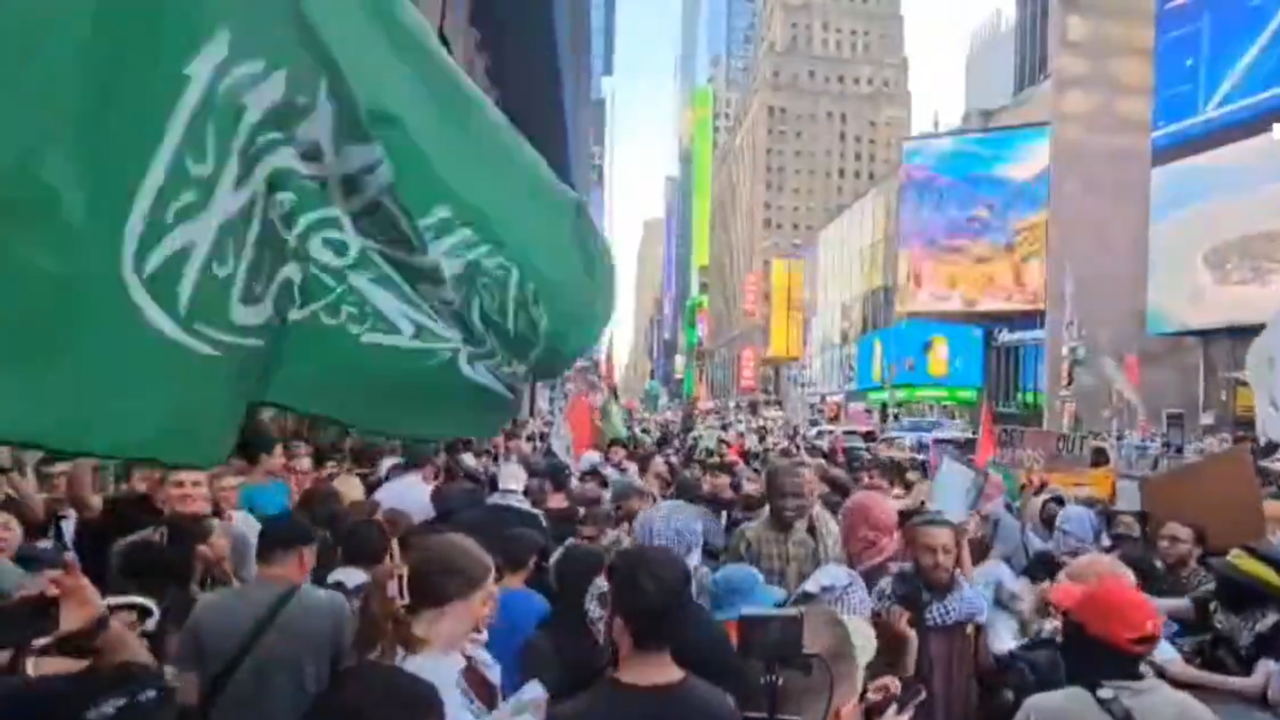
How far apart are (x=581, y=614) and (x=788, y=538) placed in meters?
1.70

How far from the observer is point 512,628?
5.11 metres

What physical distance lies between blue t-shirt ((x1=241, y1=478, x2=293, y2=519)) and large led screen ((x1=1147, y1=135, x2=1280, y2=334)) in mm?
37247

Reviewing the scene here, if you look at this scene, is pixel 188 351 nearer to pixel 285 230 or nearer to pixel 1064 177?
pixel 285 230

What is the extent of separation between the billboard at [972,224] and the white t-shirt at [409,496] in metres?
64.0

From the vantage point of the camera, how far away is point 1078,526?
9.29 m

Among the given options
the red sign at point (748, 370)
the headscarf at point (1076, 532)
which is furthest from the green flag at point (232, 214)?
the red sign at point (748, 370)

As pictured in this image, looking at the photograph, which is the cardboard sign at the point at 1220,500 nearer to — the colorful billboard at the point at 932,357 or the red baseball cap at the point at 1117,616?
the red baseball cap at the point at 1117,616

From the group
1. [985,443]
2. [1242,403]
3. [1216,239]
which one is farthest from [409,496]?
[1242,403]

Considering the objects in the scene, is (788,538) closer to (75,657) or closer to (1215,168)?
(75,657)

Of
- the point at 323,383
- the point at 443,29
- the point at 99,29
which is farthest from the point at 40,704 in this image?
the point at 443,29

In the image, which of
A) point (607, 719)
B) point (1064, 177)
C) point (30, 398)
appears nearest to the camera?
point (30, 398)

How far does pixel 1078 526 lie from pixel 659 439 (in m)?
22.1

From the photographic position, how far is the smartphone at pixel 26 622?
3.52 metres

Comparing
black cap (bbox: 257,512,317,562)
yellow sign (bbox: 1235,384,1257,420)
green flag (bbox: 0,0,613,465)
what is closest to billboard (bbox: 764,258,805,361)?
yellow sign (bbox: 1235,384,1257,420)
